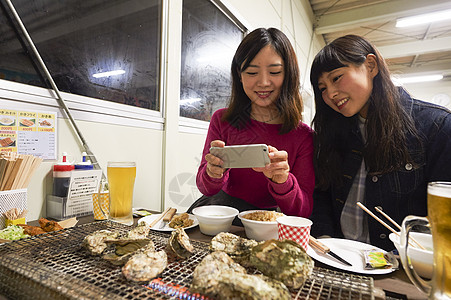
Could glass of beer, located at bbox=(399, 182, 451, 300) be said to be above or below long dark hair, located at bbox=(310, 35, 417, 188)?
below

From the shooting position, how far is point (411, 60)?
8148 mm

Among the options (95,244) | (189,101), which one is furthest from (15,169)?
(189,101)

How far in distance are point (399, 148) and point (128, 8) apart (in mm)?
1868

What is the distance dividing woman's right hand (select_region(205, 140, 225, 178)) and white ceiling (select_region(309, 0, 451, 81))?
5.65 m

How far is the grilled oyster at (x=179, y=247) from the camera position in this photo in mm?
693

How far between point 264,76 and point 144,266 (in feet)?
3.87

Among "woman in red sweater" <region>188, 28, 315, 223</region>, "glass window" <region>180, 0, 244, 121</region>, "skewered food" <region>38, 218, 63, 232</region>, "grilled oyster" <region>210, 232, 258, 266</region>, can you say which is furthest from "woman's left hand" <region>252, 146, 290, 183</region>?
"glass window" <region>180, 0, 244, 121</region>

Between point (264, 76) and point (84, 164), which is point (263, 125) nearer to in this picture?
point (264, 76)

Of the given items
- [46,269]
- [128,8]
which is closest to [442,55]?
[128,8]

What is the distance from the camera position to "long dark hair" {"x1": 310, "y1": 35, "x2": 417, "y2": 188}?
1318mm

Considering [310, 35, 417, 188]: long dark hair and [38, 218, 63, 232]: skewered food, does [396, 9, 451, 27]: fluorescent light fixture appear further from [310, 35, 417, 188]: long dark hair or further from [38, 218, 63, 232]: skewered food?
[38, 218, 63, 232]: skewered food

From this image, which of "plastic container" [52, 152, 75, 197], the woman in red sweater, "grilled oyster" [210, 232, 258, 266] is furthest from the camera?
the woman in red sweater

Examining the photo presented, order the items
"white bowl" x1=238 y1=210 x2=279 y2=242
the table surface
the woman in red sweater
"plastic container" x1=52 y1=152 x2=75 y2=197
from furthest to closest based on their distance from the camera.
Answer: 1. the woman in red sweater
2. "plastic container" x1=52 y1=152 x2=75 y2=197
3. "white bowl" x1=238 y1=210 x2=279 y2=242
4. the table surface

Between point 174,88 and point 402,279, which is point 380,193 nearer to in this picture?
point 402,279
